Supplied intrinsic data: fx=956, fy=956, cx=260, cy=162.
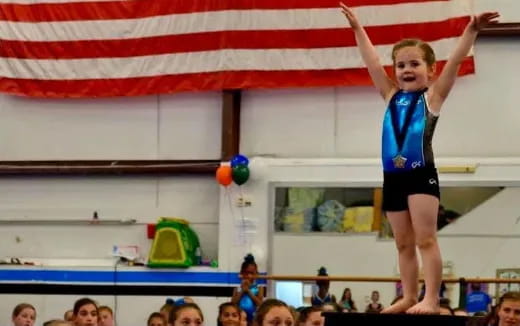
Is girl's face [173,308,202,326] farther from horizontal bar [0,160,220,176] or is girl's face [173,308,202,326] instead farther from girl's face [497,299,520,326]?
horizontal bar [0,160,220,176]

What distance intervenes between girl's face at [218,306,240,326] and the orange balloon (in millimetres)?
2778

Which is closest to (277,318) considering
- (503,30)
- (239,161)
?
(239,161)

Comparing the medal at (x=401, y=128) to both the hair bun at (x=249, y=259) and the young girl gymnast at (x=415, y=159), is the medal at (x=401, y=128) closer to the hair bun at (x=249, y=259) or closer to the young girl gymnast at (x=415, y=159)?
the young girl gymnast at (x=415, y=159)

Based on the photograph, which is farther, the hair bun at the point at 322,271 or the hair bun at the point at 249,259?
the hair bun at the point at 249,259

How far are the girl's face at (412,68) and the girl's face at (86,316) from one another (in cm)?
328

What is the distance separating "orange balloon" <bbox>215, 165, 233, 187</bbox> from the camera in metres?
9.59

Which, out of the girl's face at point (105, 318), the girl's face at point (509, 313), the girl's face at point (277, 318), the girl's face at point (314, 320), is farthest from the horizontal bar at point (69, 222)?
the girl's face at point (509, 313)

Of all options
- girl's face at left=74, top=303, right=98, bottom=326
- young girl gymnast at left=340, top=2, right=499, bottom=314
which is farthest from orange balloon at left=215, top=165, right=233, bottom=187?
young girl gymnast at left=340, top=2, right=499, bottom=314

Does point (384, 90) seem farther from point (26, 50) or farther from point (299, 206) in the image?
point (26, 50)

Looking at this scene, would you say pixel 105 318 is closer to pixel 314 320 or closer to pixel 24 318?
pixel 24 318

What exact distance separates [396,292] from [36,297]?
378 cm

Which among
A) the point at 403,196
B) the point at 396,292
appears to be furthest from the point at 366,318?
the point at 396,292

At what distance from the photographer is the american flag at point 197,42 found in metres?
9.38

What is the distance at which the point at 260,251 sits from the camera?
9625 mm
